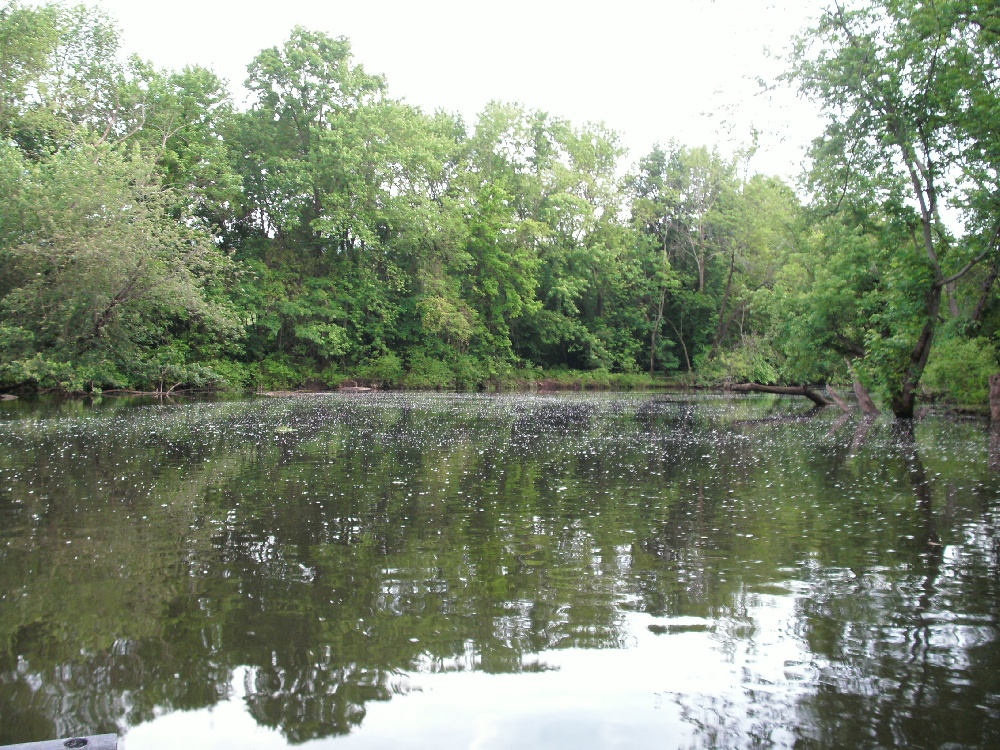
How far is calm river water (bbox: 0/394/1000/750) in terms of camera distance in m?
4.39

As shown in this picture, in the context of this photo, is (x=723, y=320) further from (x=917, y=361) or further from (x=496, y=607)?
(x=496, y=607)

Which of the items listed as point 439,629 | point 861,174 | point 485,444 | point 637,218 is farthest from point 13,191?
point 637,218

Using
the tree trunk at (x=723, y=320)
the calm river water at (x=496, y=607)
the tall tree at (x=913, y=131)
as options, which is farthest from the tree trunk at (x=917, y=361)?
the tree trunk at (x=723, y=320)

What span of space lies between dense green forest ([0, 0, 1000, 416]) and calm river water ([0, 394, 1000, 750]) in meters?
10.5

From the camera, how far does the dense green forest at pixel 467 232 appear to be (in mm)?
20234

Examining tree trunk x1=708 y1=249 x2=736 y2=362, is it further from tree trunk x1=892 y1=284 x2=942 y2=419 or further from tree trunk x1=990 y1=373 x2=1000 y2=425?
tree trunk x1=990 y1=373 x2=1000 y2=425

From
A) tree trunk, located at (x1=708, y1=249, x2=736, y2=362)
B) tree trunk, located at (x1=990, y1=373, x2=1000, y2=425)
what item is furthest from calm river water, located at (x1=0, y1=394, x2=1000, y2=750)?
tree trunk, located at (x1=708, y1=249, x2=736, y2=362)

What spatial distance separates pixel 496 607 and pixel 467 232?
49.3m

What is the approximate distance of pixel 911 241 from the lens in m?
23.2

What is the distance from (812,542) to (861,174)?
15979 mm

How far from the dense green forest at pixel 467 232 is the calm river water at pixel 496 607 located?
10537 mm

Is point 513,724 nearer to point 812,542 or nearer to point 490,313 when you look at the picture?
point 812,542

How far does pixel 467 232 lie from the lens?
177ft

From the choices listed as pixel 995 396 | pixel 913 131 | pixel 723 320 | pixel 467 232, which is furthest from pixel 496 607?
pixel 723 320
